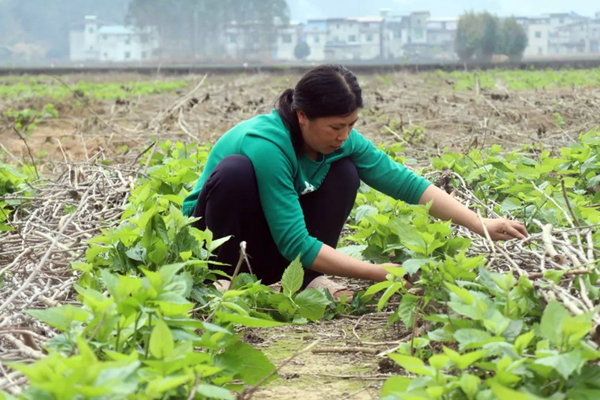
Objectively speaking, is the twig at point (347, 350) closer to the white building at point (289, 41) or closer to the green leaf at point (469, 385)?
the green leaf at point (469, 385)

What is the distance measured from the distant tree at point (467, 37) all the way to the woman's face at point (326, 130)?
55.3 meters

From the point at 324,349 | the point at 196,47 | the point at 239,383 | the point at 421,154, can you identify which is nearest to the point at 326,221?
the point at 324,349

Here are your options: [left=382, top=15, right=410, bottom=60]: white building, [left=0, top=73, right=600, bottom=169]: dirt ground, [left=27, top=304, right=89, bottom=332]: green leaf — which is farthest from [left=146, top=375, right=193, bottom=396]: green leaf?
[left=382, top=15, right=410, bottom=60]: white building

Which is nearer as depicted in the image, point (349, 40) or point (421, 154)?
point (421, 154)

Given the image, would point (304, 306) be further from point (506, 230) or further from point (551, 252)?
point (551, 252)

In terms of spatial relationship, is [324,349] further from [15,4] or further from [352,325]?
[15,4]

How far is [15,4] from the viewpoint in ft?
424

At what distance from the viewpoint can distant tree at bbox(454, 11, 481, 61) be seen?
190 feet

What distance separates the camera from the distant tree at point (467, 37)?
57.8 m

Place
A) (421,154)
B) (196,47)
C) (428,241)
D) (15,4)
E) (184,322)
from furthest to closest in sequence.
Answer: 1. (15,4)
2. (196,47)
3. (421,154)
4. (428,241)
5. (184,322)

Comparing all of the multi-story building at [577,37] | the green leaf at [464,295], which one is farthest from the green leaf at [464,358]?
the multi-story building at [577,37]

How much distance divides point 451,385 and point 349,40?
102m

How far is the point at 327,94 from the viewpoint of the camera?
9.89 feet

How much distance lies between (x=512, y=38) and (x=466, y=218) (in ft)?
196
